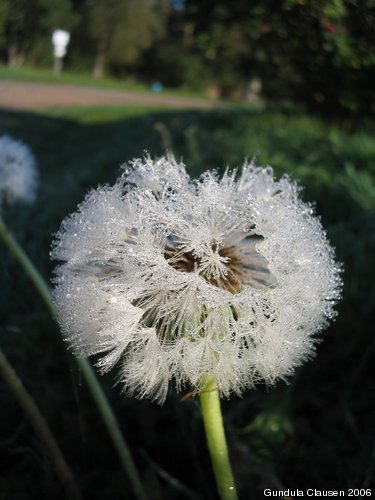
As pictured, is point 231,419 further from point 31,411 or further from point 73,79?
point 73,79

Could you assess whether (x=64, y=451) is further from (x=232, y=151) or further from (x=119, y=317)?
(x=232, y=151)

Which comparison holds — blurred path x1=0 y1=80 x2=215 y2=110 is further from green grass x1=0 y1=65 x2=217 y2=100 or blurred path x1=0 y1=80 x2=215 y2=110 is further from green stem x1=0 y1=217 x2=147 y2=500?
green stem x1=0 y1=217 x2=147 y2=500

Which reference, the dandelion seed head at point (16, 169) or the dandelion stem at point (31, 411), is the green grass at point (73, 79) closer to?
the dandelion seed head at point (16, 169)

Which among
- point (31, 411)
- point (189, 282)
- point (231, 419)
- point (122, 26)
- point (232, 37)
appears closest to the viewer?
point (189, 282)

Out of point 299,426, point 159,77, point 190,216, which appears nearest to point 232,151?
point 299,426

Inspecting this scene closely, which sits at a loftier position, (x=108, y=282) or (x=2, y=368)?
(x=108, y=282)

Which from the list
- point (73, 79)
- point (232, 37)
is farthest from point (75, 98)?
point (232, 37)

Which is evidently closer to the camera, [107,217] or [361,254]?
[107,217]
